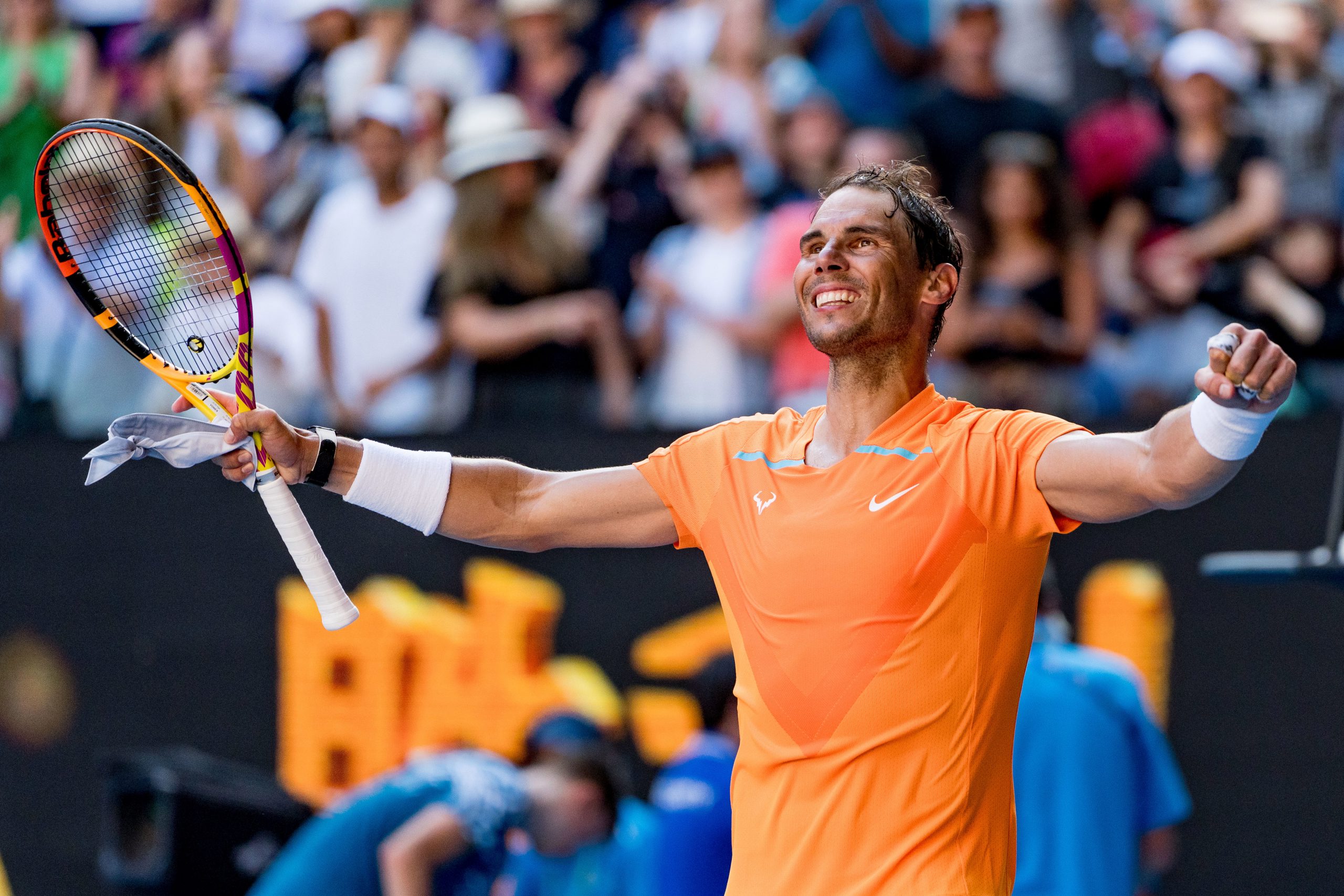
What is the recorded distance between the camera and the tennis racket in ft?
10.3

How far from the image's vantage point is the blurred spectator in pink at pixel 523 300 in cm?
629

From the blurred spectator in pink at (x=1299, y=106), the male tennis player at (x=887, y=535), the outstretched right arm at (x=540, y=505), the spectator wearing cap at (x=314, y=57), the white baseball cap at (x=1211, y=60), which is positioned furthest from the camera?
the spectator wearing cap at (x=314, y=57)

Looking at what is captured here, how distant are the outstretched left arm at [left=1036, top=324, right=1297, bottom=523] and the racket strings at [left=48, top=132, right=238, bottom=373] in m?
3.06

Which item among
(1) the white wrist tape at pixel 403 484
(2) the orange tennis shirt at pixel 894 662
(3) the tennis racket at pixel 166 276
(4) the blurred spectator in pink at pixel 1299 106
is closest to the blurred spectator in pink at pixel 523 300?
(3) the tennis racket at pixel 166 276

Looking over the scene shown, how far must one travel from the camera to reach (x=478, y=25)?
7.36 meters

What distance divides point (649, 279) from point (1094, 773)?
8.91 feet

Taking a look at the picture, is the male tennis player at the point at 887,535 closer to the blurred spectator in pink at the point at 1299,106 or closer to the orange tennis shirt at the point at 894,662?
the orange tennis shirt at the point at 894,662

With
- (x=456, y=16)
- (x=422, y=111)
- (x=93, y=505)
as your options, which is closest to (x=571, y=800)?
(x=93, y=505)

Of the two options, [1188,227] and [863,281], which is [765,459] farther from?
[1188,227]

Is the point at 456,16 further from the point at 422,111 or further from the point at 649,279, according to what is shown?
the point at 649,279

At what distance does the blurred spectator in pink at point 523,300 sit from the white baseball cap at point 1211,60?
2.38 m

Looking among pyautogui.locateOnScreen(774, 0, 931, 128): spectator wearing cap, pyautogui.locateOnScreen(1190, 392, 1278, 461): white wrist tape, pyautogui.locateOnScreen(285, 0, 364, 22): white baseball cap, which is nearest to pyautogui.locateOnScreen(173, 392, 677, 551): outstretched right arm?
pyautogui.locateOnScreen(1190, 392, 1278, 461): white wrist tape

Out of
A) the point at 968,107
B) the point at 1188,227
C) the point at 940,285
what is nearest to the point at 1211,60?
the point at 1188,227

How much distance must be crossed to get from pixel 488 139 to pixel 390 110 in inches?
21.4
